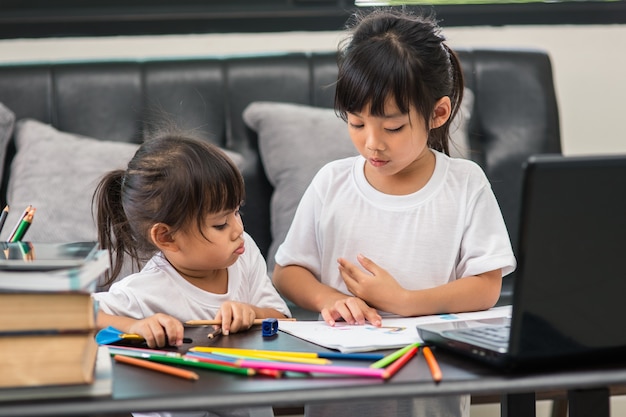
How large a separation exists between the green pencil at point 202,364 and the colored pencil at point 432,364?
0.18 m

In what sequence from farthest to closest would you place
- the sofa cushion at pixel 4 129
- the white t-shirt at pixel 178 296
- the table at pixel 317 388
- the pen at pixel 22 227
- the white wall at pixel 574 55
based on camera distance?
the white wall at pixel 574 55 < the sofa cushion at pixel 4 129 < the white t-shirt at pixel 178 296 < the pen at pixel 22 227 < the table at pixel 317 388

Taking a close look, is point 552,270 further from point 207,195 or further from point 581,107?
point 581,107

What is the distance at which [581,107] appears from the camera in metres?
2.82

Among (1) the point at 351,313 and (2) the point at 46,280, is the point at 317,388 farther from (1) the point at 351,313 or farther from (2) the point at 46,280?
(1) the point at 351,313

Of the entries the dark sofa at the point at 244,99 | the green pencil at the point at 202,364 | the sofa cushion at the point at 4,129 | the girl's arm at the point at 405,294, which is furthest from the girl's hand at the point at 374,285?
the sofa cushion at the point at 4,129

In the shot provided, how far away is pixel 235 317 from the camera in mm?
1149

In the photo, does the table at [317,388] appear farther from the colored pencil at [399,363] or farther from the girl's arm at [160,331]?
the girl's arm at [160,331]

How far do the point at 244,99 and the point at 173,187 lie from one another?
105 cm

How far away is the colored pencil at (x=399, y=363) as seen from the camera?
2.80 ft

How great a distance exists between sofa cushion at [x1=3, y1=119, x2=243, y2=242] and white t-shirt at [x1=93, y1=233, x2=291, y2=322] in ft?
2.26

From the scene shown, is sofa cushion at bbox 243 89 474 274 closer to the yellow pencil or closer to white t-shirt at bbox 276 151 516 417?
white t-shirt at bbox 276 151 516 417

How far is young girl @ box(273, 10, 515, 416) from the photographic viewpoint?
54.0 inches

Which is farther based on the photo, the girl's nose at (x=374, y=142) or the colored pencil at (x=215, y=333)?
the girl's nose at (x=374, y=142)

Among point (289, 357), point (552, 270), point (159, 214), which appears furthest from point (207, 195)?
point (552, 270)
